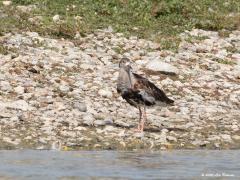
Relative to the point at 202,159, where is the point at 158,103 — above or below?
above

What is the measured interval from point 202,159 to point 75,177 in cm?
328

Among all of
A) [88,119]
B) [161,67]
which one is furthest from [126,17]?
[88,119]

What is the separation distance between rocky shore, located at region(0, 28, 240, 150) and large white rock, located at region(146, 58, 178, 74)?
3 centimetres

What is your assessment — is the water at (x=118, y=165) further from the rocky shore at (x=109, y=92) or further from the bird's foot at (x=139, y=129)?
the bird's foot at (x=139, y=129)

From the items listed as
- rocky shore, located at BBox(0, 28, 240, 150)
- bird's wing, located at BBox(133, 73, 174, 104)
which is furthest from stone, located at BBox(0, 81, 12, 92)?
bird's wing, located at BBox(133, 73, 174, 104)

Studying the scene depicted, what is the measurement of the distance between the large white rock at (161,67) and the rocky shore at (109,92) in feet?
0.09

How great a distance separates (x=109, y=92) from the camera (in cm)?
2062

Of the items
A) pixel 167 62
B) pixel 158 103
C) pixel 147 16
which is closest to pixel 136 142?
pixel 158 103

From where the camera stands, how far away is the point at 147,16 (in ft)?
92.3

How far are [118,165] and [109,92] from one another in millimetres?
6211

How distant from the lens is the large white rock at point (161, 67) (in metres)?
22.8

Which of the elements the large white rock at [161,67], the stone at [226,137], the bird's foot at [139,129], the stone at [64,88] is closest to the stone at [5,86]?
the stone at [64,88]

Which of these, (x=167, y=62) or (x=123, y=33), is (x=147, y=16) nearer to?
(x=123, y=33)

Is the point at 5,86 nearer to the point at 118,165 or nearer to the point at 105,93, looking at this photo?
the point at 105,93
